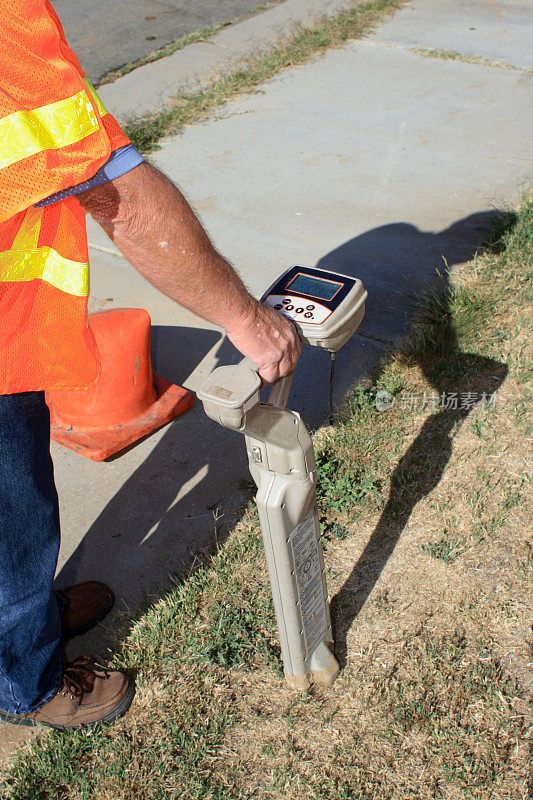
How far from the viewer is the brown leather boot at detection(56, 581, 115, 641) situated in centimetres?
239

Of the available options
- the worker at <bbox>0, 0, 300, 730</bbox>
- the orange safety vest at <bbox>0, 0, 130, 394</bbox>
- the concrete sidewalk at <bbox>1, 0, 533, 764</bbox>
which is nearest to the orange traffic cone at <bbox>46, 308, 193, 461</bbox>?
the concrete sidewalk at <bbox>1, 0, 533, 764</bbox>

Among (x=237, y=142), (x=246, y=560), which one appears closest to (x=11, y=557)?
(x=246, y=560)

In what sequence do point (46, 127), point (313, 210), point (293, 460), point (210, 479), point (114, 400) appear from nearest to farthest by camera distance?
1. point (46, 127)
2. point (293, 460)
3. point (210, 479)
4. point (114, 400)
5. point (313, 210)

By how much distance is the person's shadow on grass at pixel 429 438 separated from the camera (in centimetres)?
253

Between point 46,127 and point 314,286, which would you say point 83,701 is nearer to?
point 314,286

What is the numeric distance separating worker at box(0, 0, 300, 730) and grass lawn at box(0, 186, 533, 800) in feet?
0.63

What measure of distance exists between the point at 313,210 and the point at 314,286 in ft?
9.04

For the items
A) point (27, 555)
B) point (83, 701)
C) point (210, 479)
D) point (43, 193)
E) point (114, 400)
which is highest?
point (43, 193)

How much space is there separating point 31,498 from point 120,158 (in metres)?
0.90

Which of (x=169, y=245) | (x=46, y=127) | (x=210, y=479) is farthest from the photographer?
(x=210, y=479)

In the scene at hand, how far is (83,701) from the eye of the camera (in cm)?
215

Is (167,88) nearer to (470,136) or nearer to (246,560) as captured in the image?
(470,136)

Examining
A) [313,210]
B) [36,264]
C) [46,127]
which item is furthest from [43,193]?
[313,210]

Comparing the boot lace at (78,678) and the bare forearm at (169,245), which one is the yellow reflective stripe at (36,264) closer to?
the bare forearm at (169,245)
